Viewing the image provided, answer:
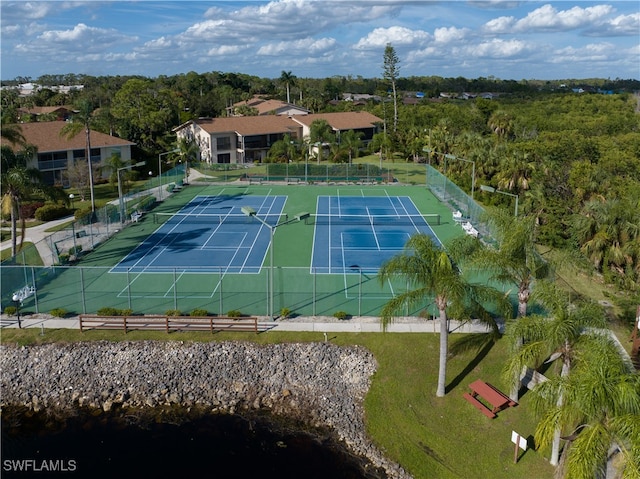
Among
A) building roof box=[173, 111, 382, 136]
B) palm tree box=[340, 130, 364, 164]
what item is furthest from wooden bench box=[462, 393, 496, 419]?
building roof box=[173, 111, 382, 136]

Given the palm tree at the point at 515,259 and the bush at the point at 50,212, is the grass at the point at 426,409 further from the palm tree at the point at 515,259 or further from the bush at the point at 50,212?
the bush at the point at 50,212

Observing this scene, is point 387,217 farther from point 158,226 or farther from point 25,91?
point 25,91

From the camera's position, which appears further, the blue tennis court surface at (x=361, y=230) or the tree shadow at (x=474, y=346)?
the blue tennis court surface at (x=361, y=230)

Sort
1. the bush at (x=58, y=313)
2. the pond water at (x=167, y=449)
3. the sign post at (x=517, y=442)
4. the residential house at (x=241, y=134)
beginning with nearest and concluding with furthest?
the sign post at (x=517, y=442) < the pond water at (x=167, y=449) < the bush at (x=58, y=313) < the residential house at (x=241, y=134)

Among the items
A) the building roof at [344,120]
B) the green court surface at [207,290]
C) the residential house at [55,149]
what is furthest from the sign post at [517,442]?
the building roof at [344,120]

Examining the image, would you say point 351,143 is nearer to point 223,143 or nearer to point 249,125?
point 249,125

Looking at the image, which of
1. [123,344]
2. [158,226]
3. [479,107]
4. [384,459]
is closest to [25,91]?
[479,107]

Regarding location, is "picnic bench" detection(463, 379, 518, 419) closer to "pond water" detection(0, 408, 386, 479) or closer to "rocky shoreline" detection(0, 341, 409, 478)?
"rocky shoreline" detection(0, 341, 409, 478)
